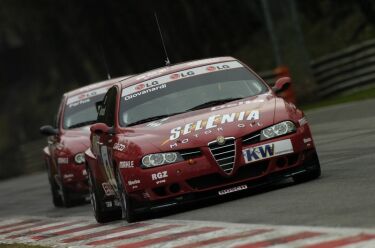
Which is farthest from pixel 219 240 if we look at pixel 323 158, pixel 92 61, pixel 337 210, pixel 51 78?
pixel 51 78

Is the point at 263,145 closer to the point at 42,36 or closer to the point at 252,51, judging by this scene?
the point at 252,51

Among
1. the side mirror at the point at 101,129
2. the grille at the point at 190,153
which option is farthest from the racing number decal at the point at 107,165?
the grille at the point at 190,153

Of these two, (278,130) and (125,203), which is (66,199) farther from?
(278,130)

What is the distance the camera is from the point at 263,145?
11.3m

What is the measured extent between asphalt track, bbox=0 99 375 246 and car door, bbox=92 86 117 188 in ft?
2.58

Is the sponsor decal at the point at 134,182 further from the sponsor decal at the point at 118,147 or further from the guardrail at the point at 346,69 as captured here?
the guardrail at the point at 346,69

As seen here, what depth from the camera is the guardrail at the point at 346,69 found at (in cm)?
2806

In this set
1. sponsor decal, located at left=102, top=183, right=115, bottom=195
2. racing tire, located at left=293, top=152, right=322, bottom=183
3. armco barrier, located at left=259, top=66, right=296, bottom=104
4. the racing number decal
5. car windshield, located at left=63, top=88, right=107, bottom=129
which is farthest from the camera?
armco barrier, located at left=259, top=66, right=296, bottom=104

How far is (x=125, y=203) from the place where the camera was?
11.7 metres

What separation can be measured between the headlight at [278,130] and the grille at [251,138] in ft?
0.14

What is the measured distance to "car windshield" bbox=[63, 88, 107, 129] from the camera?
18.0 metres

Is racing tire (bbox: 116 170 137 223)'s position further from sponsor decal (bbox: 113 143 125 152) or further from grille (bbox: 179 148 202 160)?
grille (bbox: 179 148 202 160)

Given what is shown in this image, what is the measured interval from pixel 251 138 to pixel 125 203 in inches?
57.9

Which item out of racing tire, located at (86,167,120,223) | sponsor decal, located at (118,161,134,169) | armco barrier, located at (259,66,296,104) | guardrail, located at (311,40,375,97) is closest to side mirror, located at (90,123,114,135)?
sponsor decal, located at (118,161,134,169)
